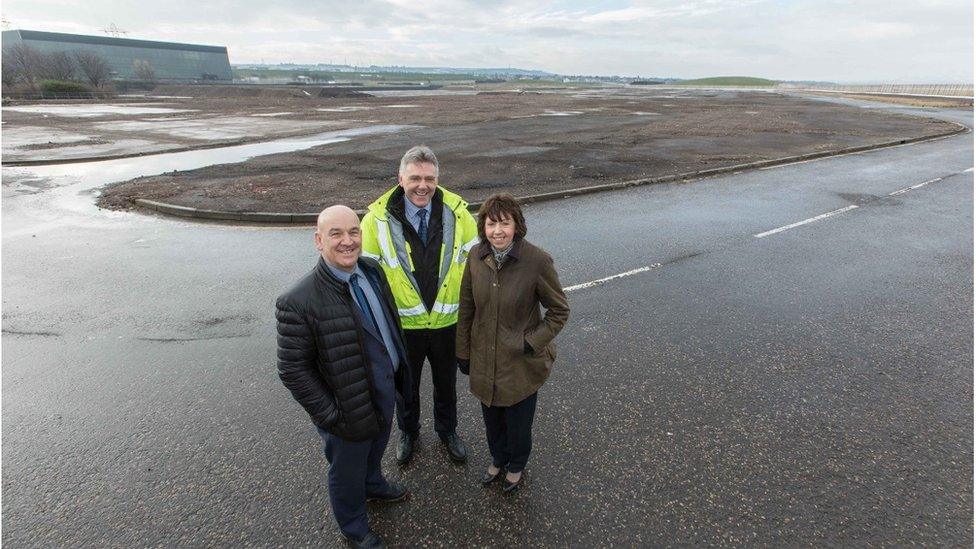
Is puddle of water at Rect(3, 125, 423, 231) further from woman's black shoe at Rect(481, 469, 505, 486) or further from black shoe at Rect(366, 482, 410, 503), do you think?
woman's black shoe at Rect(481, 469, 505, 486)

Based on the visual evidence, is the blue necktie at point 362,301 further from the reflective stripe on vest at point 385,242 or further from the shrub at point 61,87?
the shrub at point 61,87

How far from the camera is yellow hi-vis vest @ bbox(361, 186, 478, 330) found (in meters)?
2.87

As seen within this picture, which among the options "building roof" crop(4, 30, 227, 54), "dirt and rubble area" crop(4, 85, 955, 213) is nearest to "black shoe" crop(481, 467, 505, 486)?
"dirt and rubble area" crop(4, 85, 955, 213)

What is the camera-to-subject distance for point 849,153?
53.5 feet

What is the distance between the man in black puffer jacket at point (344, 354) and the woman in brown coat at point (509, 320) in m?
0.47

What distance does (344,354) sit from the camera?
2.32 metres

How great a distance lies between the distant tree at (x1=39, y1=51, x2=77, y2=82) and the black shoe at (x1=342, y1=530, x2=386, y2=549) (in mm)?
75629

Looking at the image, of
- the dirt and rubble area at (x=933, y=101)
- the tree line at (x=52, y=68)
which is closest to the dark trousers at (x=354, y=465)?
the dirt and rubble area at (x=933, y=101)

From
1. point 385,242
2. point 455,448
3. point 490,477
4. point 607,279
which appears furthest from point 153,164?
point 490,477

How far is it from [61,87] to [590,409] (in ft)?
213

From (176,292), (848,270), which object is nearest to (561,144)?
(848,270)

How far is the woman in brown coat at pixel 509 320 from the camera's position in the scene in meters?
2.67

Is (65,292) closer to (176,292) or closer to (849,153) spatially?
(176,292)

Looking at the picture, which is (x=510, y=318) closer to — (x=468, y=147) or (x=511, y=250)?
(x=511, y=250)
